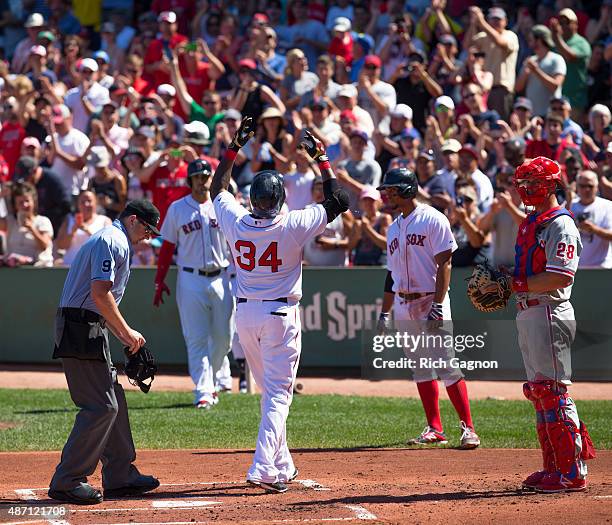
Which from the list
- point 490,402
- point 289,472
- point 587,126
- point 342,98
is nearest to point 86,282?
point 289,472

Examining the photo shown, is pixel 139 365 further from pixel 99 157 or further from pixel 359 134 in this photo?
pixel 99 157

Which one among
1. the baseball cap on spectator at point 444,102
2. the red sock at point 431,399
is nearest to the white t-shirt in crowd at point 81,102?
the baseball cap on spectator at point 444,102

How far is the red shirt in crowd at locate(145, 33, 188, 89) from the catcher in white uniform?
12040mm

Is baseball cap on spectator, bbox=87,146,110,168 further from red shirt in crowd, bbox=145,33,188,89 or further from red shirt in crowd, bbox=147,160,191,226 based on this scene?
red shirt in crowd, bbox=145,33,188,89

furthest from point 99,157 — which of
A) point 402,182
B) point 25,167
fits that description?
point 402,182

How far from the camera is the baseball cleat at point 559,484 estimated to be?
771 centimetres

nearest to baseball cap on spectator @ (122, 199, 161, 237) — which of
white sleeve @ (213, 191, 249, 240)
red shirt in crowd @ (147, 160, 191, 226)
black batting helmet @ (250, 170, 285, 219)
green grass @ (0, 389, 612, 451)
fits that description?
white sleeve @ (213, 191, 249, 240)

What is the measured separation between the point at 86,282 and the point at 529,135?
9650 mm

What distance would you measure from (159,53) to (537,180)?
13273mm

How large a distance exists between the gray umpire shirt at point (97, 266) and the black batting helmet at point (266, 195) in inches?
37.1

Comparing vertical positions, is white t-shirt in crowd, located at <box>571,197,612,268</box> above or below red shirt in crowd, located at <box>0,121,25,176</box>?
below

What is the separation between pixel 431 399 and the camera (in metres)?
10.1

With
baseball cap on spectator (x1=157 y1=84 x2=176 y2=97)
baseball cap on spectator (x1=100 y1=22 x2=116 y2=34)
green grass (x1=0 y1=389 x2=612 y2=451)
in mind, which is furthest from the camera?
baseball cap on spectator (x1=100 y1=22 x2=116 y2=34)

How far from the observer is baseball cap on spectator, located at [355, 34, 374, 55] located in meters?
19.2
